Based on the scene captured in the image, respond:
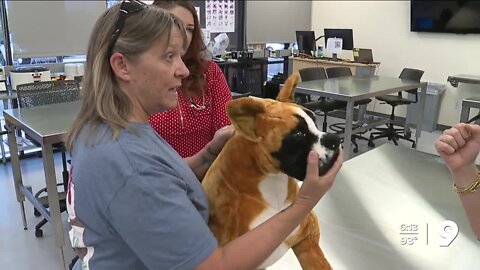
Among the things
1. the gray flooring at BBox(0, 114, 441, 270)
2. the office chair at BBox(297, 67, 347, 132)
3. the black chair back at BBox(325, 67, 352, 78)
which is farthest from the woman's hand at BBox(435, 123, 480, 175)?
the black chair back at BBox(325, 67, 352, 78)

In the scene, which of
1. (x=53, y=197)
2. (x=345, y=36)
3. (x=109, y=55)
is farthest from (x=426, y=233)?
(x=345, y=36)

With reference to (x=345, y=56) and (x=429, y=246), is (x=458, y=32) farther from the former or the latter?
(x=429, y=246)

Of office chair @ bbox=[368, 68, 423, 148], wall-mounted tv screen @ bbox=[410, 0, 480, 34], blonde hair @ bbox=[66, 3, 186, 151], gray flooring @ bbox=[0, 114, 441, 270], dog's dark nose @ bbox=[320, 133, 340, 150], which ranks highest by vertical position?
wall-mounted tv screen @ bbox=[410, 0, 480, 34]

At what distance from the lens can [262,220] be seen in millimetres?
854

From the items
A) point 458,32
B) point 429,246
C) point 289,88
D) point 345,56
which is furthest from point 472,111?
point 289,88

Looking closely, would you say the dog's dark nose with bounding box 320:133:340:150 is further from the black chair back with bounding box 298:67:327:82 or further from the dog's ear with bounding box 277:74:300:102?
the black chair back with bounding box 298:67:327:82

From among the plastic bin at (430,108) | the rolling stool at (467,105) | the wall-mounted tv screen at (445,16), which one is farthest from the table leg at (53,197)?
the wall-mounted tv screen at (445,16)

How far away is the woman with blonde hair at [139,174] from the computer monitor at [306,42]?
5045 millimetres

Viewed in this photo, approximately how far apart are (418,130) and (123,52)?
4.51 m

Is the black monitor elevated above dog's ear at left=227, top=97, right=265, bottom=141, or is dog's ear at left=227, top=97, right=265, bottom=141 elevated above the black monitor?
the black monitor

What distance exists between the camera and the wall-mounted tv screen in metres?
4.95

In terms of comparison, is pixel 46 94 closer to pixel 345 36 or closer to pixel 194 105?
pixel 194 105

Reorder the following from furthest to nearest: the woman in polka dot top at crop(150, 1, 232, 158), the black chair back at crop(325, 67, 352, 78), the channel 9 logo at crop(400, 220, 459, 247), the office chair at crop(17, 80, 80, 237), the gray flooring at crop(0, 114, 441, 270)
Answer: the black chair back at crop(325, 67, 352, 78)
the office chair at crop(17, 80, 80, 237)
the gray flooring at crop(0, 114, 441, 270)
the woman in polka dot top at crop(150, 1, 232, 158)
the channel 9 logo at crop(400, 220, 459, 247)

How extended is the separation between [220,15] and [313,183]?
527cm
